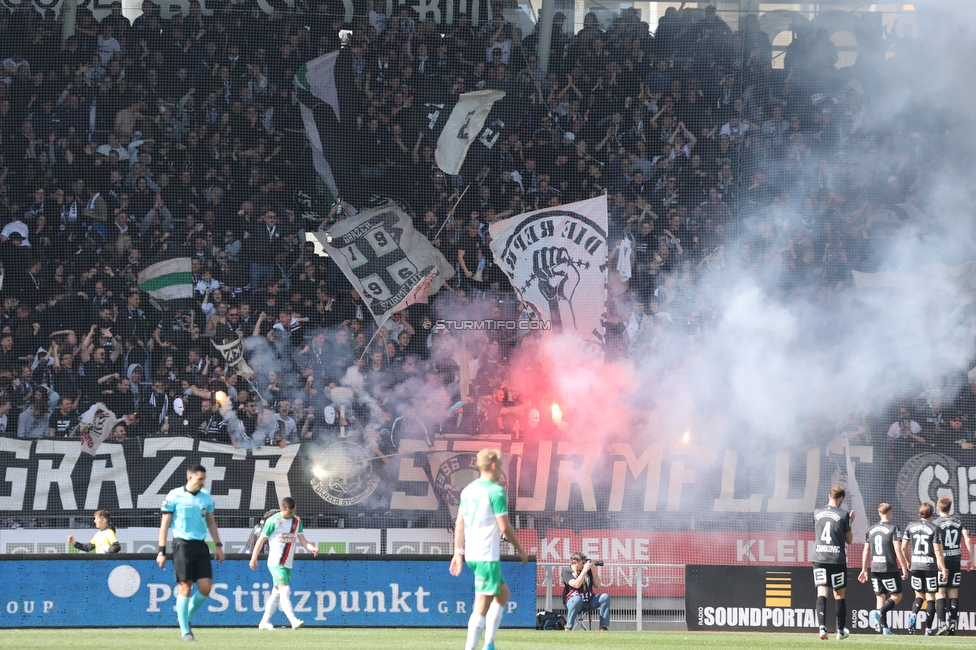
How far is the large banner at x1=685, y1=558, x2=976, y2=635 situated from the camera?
48.8ft

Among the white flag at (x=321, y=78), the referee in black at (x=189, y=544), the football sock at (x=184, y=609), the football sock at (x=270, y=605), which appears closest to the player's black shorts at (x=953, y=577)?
the football sock at (x=270, y=605)

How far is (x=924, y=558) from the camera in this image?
14180mm

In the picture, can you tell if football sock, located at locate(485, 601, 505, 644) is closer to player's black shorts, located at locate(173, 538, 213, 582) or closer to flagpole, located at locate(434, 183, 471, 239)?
player's black shorts, located at locate(173, 538, 213, 582)

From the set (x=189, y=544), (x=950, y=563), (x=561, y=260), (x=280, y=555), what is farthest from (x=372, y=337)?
(x=950, y=563)

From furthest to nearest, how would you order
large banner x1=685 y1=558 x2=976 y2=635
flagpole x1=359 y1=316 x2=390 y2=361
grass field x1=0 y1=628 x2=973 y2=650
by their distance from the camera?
flagpole x1=359 y1=316 x2=390 y2=361, large banner x1=685 y1=558 x2=976 y2=635, grass field x1=0 y1=628 x2=973 y2=650

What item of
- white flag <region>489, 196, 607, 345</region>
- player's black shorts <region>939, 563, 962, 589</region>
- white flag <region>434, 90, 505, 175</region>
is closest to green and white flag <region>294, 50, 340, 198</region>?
white flag <region>434, 90, 505, 175</region>

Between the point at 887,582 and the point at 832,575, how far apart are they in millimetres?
2258

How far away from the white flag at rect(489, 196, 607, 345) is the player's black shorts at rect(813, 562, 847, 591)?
22.1 feet

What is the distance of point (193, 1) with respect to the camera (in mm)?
20016

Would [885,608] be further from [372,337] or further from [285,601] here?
[372,337]

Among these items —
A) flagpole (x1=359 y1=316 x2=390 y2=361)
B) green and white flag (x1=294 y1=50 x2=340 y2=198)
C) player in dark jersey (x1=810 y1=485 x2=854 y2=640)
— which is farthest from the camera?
green and white flag (x1=294 y1=50 x2=340 y2=198)

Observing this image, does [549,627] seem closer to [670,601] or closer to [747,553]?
[670,601]

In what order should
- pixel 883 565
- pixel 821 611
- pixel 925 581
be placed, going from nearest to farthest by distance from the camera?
1. pixel 821 611
2. pixel 883 565
3. pixel 925 581

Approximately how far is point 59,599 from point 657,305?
32.1 feet
